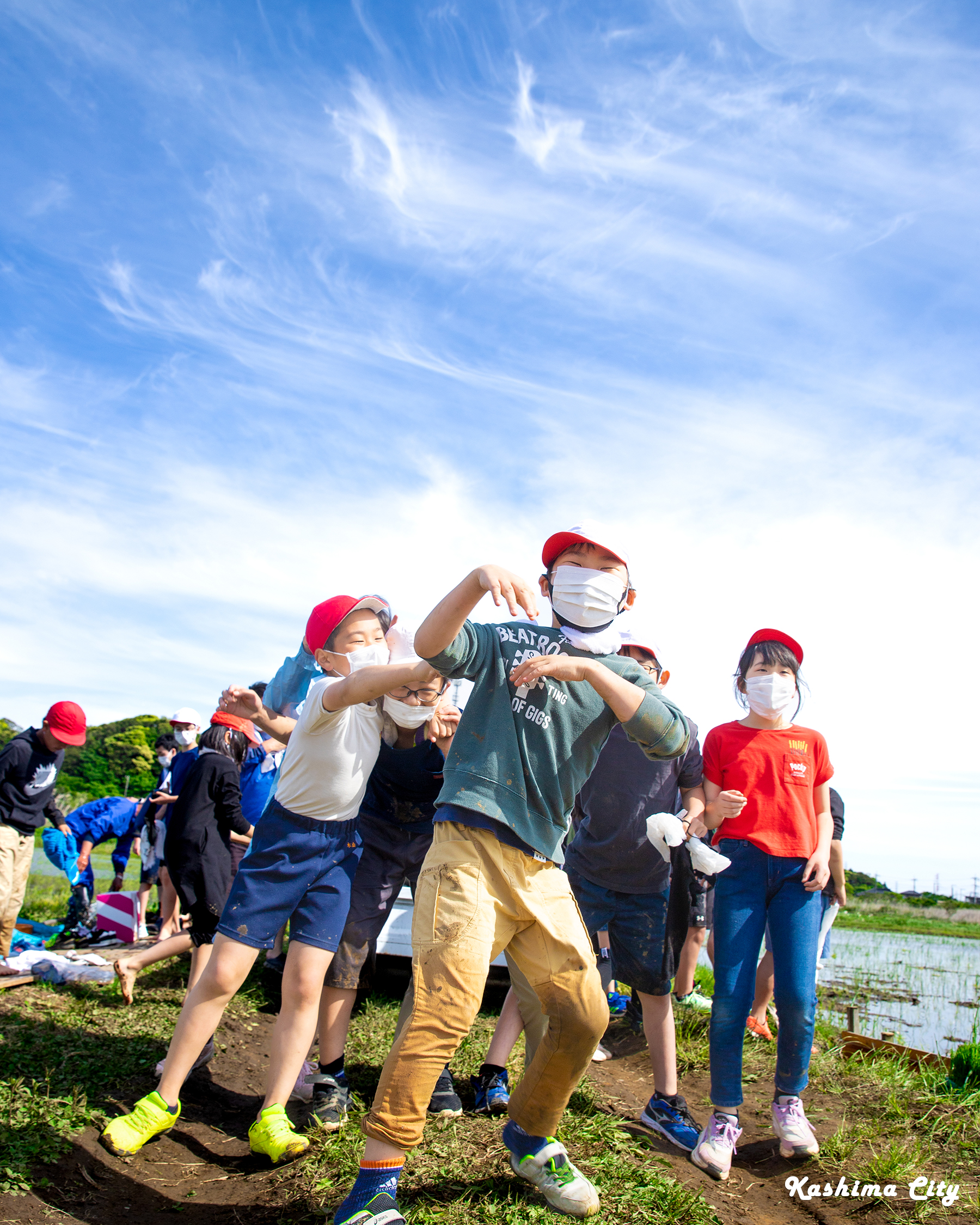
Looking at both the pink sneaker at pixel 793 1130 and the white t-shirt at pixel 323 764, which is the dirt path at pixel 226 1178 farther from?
the white t-shirt at pixel 323 764

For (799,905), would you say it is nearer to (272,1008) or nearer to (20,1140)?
(20,1140)

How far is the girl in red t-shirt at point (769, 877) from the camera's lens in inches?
138

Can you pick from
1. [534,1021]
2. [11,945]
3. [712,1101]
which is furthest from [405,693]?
[11,945]

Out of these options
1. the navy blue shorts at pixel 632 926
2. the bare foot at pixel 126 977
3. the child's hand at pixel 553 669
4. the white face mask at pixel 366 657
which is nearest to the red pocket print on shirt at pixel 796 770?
the navy blue shorts at pixel 632 926

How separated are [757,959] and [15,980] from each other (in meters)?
4.35

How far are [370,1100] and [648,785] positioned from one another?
1880 millimetres

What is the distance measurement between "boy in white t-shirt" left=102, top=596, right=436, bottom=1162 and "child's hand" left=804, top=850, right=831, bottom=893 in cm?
189

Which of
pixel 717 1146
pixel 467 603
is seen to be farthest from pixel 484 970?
pixel 717 1146

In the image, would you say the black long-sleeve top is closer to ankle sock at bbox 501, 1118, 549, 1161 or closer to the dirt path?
the dirt path

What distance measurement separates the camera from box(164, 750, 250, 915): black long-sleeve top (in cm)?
460

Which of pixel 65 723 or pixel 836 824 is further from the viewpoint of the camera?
pixel 65 723

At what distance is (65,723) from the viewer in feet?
21.1

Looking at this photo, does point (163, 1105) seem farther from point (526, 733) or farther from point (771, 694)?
point (771, 694)

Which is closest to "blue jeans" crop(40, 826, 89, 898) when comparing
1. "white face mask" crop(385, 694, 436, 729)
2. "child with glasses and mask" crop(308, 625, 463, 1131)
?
"child with glasses and mask" crop(308, 625, 463, 1131)
